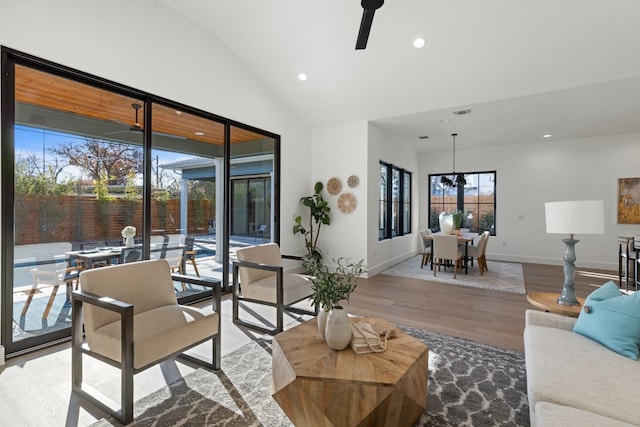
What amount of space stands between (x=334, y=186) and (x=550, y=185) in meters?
5.33

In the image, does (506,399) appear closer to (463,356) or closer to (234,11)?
(463,356)

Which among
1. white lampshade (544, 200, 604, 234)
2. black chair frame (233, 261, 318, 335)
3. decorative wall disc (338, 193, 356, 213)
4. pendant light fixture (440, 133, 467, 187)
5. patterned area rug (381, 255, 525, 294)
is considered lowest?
patterned area rug (381, 255, 525, 294)

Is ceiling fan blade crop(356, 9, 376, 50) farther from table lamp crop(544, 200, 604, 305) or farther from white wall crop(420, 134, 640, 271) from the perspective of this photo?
white wall crop(420, 134, 640, 271)

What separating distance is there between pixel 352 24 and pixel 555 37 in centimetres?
241

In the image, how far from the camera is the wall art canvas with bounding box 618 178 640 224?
21.0 feet

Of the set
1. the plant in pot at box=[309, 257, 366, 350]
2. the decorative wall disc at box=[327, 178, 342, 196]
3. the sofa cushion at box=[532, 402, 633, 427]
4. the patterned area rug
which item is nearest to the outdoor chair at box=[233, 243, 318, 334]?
the plant in pot at box=[309, 257, 366, 350]

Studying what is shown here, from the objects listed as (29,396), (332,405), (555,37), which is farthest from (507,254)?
(29,396)

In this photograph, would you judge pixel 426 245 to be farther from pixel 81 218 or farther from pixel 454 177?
pixel 81 218

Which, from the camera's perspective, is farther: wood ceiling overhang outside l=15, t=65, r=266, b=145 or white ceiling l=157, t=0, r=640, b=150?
white ceiling l=157, t=0, r=640, b=150

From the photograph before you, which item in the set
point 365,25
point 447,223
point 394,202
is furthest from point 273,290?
point 394,202

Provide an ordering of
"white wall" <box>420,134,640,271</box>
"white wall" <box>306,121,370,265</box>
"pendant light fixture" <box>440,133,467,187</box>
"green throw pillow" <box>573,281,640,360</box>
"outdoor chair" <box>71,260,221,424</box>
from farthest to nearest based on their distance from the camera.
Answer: "pendant light fixture" <box>440,133,467,187</box> → "white wall" <box>420,134,640,271</box> → "white wall" <box>306,121,370,265</box> → "outdoor chair" <box>71,260,221,424</box> → "green throw pillow" <box>573,281,640,360</box>

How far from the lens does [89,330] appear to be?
7.00 feet

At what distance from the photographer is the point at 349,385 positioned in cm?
159

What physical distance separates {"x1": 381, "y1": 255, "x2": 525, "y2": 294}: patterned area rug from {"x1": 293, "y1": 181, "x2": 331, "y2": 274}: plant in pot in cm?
155
